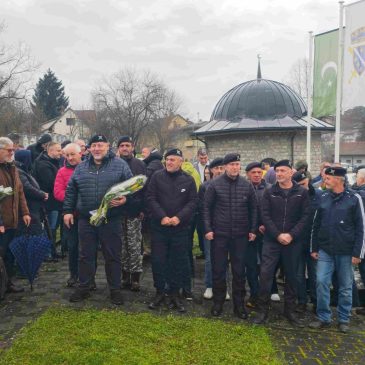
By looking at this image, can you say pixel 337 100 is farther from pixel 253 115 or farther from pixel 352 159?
pixel 352 159

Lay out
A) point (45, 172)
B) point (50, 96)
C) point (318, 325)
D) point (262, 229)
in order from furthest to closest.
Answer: point (50, 96)
point (45, 172)
point (262, 229)
point (318, 325)

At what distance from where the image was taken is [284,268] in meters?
5.24

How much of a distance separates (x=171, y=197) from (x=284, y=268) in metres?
1.76

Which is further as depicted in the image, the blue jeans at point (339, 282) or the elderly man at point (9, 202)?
the elderly man at point (9, 202)

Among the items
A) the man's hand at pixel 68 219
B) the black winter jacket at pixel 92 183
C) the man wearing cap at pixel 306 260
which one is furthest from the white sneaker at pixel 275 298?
the man's hand at pixel 68 219

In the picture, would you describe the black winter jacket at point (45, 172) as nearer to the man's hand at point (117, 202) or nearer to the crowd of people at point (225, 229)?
the crowd of people at point (225, 229)

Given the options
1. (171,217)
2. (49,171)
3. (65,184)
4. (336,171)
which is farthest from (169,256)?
(49,171)

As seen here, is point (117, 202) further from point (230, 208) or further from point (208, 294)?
point (208, 294)

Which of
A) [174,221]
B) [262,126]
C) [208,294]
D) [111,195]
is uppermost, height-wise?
[262,126]

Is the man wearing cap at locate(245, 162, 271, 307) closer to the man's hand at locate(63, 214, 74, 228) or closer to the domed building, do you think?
the man's hand at locate(63, 214, 74, 228)

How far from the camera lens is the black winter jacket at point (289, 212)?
5129mm

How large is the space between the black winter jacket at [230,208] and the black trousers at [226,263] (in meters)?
0.12

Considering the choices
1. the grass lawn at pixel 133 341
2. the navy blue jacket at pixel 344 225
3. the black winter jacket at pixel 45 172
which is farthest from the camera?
the black winter jacket at pixel 45 172

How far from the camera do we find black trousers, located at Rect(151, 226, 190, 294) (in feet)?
17.8
